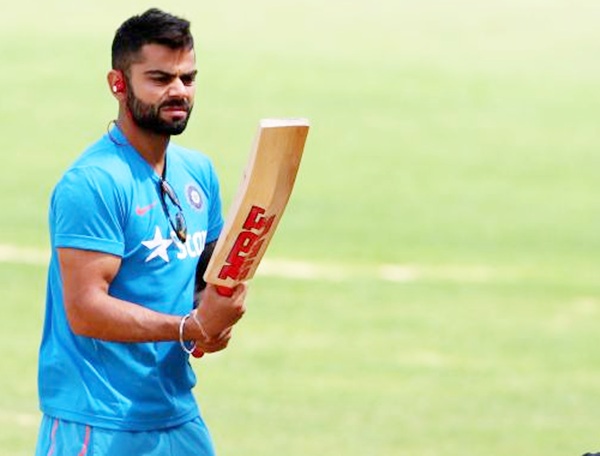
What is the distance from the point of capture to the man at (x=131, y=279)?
5.77 m

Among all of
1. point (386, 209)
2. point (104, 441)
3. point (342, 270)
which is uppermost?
point (104, 441)

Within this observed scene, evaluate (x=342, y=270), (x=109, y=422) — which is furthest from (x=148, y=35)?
(x=342, y=270)

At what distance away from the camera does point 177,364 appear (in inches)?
243

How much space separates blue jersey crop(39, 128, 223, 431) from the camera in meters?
5.79

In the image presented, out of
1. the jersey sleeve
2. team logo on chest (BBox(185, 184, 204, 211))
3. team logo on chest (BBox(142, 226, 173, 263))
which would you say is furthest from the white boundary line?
the jersey sleeve

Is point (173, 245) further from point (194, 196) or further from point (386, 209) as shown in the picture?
point (386, 209)

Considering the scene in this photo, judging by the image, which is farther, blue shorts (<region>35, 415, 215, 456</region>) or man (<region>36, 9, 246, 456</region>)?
blue shorts (<region>35, 415, 215, 456</region>)

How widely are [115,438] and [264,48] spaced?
720 inches

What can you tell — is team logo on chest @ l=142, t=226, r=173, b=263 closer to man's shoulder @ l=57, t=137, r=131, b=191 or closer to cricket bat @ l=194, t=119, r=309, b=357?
man's shoulder @ l=57, t=137, r=131, b=191

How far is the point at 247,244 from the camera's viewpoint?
18.6 feet

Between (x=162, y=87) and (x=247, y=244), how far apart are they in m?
0.55

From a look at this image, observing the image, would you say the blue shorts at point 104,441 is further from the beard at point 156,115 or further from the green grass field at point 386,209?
the green grass field at point 386,209

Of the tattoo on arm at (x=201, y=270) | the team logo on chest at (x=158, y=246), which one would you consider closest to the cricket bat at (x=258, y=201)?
the team logo on chest at (x=158, y=246)

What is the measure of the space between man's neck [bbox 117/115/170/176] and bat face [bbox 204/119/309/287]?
49cm
